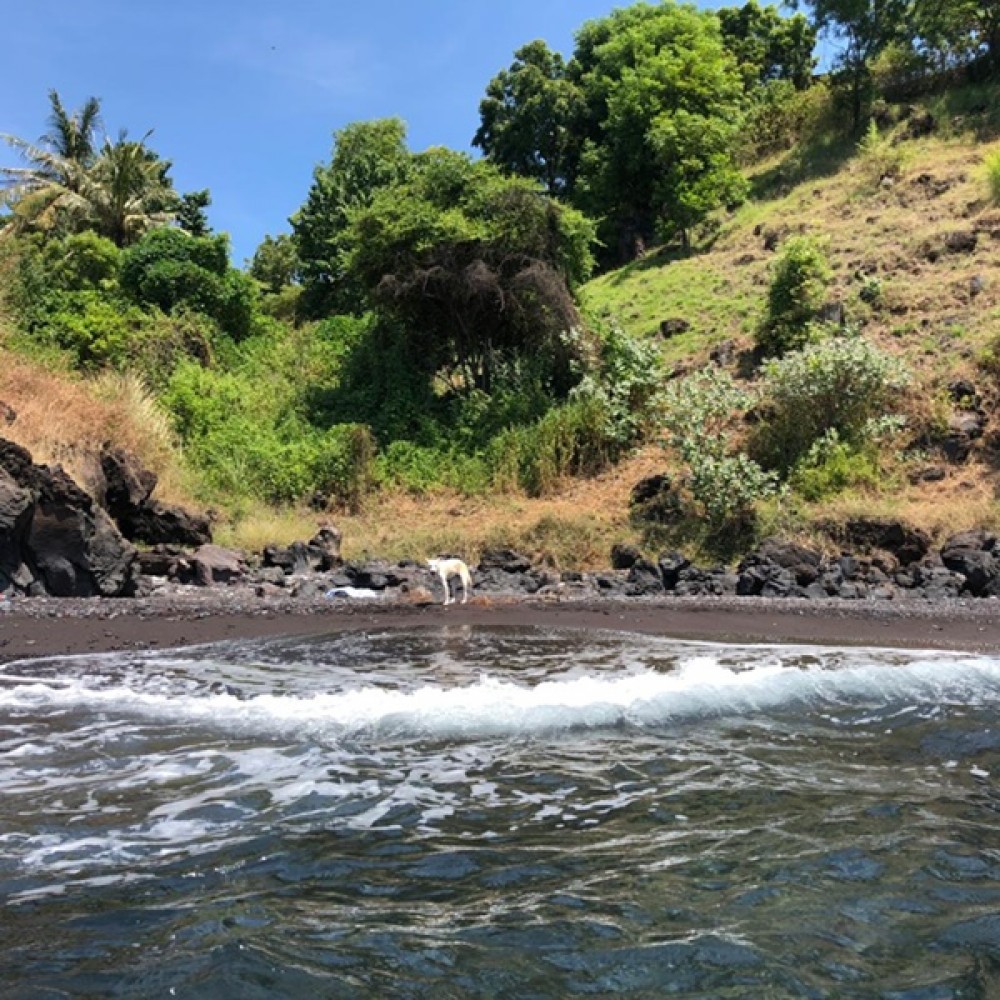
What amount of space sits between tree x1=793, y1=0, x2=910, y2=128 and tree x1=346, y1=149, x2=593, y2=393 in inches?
843

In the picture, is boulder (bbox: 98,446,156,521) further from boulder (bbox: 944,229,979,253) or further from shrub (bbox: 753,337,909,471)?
boulder (bbox: 944,229,979,253)

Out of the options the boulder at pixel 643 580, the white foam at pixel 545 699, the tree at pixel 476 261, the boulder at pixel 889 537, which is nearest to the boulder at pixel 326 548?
the boulder at pixel 643 580

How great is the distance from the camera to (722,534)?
58.9ft

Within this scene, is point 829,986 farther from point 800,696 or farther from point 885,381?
point 885,381

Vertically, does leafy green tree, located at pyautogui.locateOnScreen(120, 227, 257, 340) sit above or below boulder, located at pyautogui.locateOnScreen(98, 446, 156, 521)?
above

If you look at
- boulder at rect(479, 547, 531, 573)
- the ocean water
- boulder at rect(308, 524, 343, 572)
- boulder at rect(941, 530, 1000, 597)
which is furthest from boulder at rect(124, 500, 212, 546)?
boulder at rect(941, 530, 1000, 597)

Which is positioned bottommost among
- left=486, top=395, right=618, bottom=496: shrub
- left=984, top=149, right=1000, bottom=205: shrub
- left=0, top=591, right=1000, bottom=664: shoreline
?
left=0, top=591, right=1000, bottom=664: shoreline

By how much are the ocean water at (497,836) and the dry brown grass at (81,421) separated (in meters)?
7.63

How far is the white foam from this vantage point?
283 inches

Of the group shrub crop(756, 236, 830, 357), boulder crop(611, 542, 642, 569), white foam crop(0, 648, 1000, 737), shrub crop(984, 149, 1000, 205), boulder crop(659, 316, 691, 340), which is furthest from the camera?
boulder crop(659, 316, 691, 340)

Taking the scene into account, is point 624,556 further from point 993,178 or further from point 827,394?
point 993,178

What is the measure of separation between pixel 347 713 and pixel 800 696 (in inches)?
159

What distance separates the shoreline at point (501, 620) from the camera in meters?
10.8

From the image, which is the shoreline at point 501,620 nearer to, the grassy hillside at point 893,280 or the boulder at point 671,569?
the boulder at point 671,569
